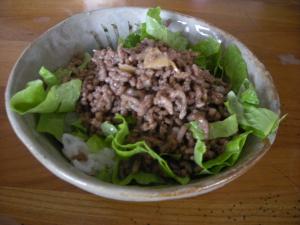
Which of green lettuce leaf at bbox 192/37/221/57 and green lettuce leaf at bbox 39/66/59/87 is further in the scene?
green lettuce leaf at bbox 192/37/221/57

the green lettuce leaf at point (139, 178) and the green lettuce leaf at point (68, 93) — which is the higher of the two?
the green lettuce leaf at point (68, 93)

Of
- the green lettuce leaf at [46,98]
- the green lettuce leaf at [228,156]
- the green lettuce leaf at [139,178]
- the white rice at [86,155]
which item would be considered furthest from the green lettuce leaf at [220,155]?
the green lettuce leaf at [46,98]

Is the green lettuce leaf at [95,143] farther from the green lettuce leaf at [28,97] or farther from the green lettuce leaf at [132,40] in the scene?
the green lettuce leaf at [132,40]

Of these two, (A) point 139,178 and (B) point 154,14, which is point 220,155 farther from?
(B) point 154,14

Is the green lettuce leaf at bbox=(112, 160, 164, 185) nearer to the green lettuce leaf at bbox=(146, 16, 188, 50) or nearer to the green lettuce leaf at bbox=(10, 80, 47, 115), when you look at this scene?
the green lettuce leaf at bbox=(10, 80, 47, 115)

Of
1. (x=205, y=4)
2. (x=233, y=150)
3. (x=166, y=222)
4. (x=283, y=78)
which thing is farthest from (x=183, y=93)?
(x=205, y=4)

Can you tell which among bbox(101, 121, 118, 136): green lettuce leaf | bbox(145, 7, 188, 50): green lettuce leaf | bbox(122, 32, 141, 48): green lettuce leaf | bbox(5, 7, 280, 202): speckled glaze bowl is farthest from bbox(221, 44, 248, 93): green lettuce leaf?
bbox(101, 121, 118, 136): green lettuce leaf
